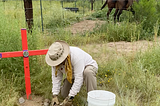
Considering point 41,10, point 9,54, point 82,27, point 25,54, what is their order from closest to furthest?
point 9,54
point 25,54
point 41,10
point 82,27

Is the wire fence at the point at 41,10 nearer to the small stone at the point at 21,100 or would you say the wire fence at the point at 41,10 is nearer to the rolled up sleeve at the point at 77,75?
the small stone at the point at 21,100

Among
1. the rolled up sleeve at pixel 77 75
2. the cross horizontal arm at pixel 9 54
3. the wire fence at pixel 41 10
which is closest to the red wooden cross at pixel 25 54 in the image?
the cross horizontal arm at pixel 9 54

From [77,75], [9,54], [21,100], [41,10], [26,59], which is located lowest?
[21,100]

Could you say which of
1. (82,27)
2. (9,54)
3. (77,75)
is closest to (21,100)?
(9,54)

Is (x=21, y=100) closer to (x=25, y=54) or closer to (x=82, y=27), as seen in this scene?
(x=25, y=54)

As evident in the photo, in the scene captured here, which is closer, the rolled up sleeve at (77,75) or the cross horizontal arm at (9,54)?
the rolled up sleeve at (77,75)

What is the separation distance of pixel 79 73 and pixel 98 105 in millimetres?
589

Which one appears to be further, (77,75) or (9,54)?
(9,54)

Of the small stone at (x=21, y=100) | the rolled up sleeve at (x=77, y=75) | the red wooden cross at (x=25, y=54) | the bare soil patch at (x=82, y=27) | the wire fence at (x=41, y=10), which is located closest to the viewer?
the rolled up sleeve at (x=77, y=75)

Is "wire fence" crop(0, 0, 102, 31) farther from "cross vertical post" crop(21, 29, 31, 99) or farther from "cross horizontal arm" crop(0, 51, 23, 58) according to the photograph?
"cross horizontal arm" crop(0, 51, 23, 58)

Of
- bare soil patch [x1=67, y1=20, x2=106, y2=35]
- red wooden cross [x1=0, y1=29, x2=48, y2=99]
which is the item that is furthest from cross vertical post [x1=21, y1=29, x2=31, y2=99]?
bare soil patch [x1=67, y1=20, x2=106, y2=35]

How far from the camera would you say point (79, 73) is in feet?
8.20

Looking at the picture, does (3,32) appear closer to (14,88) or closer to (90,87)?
(14,88)

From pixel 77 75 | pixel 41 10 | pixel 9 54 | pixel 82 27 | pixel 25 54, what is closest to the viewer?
pixel 77 75
